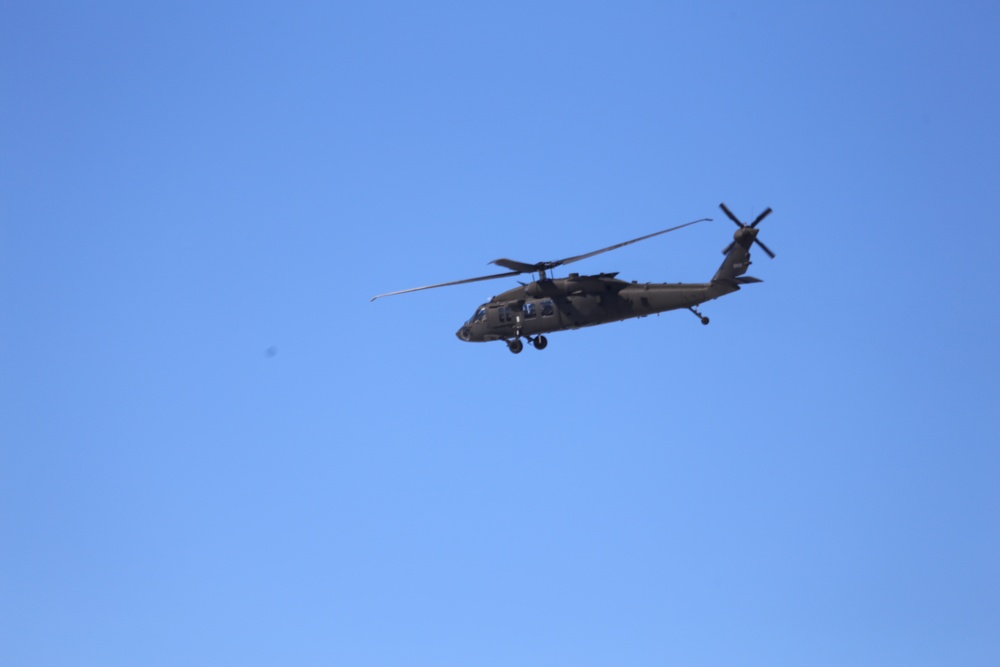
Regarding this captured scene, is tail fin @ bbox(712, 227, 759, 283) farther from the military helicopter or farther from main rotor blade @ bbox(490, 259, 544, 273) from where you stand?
main rotor blade @ bbox(490, 259, 544, 273)

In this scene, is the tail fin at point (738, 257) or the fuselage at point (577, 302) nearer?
the tail fin at point (738, 257)

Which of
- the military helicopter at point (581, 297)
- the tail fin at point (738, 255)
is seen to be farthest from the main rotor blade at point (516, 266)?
the tail fin at point (738, 255)

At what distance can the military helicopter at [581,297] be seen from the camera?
3659 inches

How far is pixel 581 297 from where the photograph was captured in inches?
3868

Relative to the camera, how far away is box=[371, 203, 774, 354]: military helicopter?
9294 centimetres

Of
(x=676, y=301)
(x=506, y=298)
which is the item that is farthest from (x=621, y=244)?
(x=506, y=298)

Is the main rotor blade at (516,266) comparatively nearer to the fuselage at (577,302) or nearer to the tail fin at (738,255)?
the fuselage at (577,302)

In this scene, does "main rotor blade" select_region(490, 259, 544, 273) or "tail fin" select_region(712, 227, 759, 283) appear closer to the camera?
"tail fin" select_region(712, 227, 759, 283)

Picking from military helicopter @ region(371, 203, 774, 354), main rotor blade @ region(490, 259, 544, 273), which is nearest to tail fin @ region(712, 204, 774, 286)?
military helicopter @ region(371, 203, 774, 354)

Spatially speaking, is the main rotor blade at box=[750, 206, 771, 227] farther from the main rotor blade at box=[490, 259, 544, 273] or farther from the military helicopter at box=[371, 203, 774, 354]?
the main rotor blade at box=[490, 259, 544, 273]

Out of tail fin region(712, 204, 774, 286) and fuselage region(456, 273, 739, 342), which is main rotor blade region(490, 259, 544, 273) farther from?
tail fin region(712, 204, 774, 286)

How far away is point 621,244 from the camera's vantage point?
93938 millimetres

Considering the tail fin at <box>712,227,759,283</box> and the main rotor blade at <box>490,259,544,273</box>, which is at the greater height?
the main rotor blade at <box>490,259,544,273</box>

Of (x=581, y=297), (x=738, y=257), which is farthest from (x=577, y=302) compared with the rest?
(x=738, y=257)
